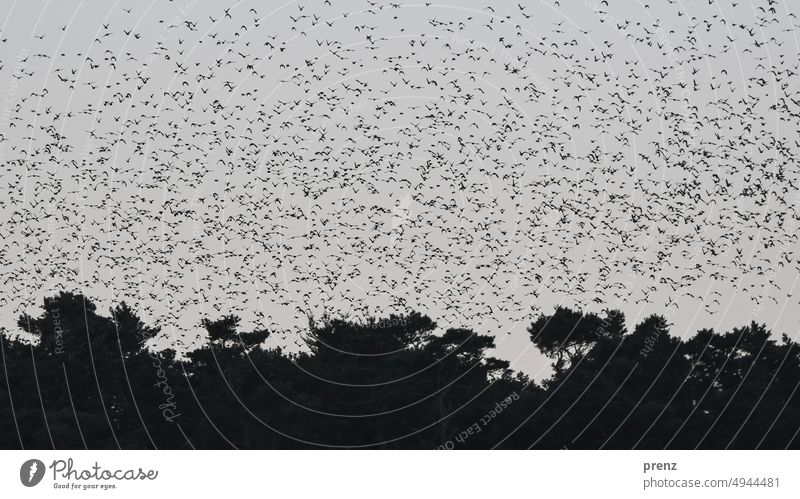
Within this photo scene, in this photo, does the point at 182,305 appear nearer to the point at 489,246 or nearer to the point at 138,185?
the point at 138,185

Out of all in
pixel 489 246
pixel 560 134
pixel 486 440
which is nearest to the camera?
pixel 560 134

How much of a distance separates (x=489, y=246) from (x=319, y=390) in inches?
1086

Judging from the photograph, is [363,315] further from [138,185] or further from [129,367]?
[138,185]

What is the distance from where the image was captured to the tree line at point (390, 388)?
2452 inches

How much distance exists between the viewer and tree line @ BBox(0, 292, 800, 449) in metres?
62.3

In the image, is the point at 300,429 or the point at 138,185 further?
the point at 300,429

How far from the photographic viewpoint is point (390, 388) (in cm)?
6725

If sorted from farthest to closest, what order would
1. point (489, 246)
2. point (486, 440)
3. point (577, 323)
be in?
point (577, 323) → point (486, 440) → point (489, 246)

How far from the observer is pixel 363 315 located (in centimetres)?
7162
